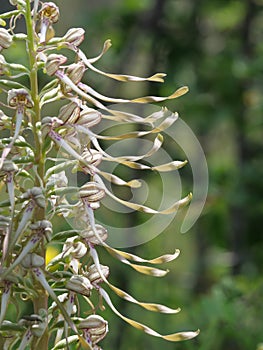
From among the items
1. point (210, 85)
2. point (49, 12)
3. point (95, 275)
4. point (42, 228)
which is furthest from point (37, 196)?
point (210, 85)

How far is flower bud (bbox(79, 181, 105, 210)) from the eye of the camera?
1.09 metres

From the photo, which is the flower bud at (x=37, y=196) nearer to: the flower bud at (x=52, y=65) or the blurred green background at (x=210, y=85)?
the flower bud at (x=52, y=65)

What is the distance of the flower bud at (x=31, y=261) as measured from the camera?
3.30 ft

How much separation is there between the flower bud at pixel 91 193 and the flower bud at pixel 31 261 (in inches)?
4.4

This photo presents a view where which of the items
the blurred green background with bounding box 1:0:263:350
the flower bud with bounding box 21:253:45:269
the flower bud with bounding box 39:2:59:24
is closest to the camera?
the flower bud with bounding box 21:253:45:269

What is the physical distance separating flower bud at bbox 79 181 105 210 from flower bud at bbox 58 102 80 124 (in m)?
0.08

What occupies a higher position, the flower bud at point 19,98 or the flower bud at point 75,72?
the flower bud at point 75,72

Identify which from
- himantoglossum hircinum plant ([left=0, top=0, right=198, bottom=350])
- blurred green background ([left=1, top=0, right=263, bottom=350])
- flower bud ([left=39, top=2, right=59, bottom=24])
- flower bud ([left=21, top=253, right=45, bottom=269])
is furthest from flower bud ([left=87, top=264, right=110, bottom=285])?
blurred green background ([left=1, top=0, right=263, bottom=350])

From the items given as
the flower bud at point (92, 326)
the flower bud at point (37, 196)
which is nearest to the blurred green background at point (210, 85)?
the flower bud at point (92, 326)

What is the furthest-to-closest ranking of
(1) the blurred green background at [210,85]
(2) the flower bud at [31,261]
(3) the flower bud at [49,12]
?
1. (1) the blurred green background at [210,85]
2. (3) the flower bud at [49,12]
3. (2) the flower bud at [31,261]

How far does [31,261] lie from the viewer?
101 centimetres

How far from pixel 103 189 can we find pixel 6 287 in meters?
0.17

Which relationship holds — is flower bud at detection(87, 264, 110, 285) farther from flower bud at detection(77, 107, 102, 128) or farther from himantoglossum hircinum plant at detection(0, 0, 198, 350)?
flower bud at detection(77, 107, 102, 128)

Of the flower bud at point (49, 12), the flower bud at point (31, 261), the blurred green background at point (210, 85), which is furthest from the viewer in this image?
the blurred green background at point (210, 85)
